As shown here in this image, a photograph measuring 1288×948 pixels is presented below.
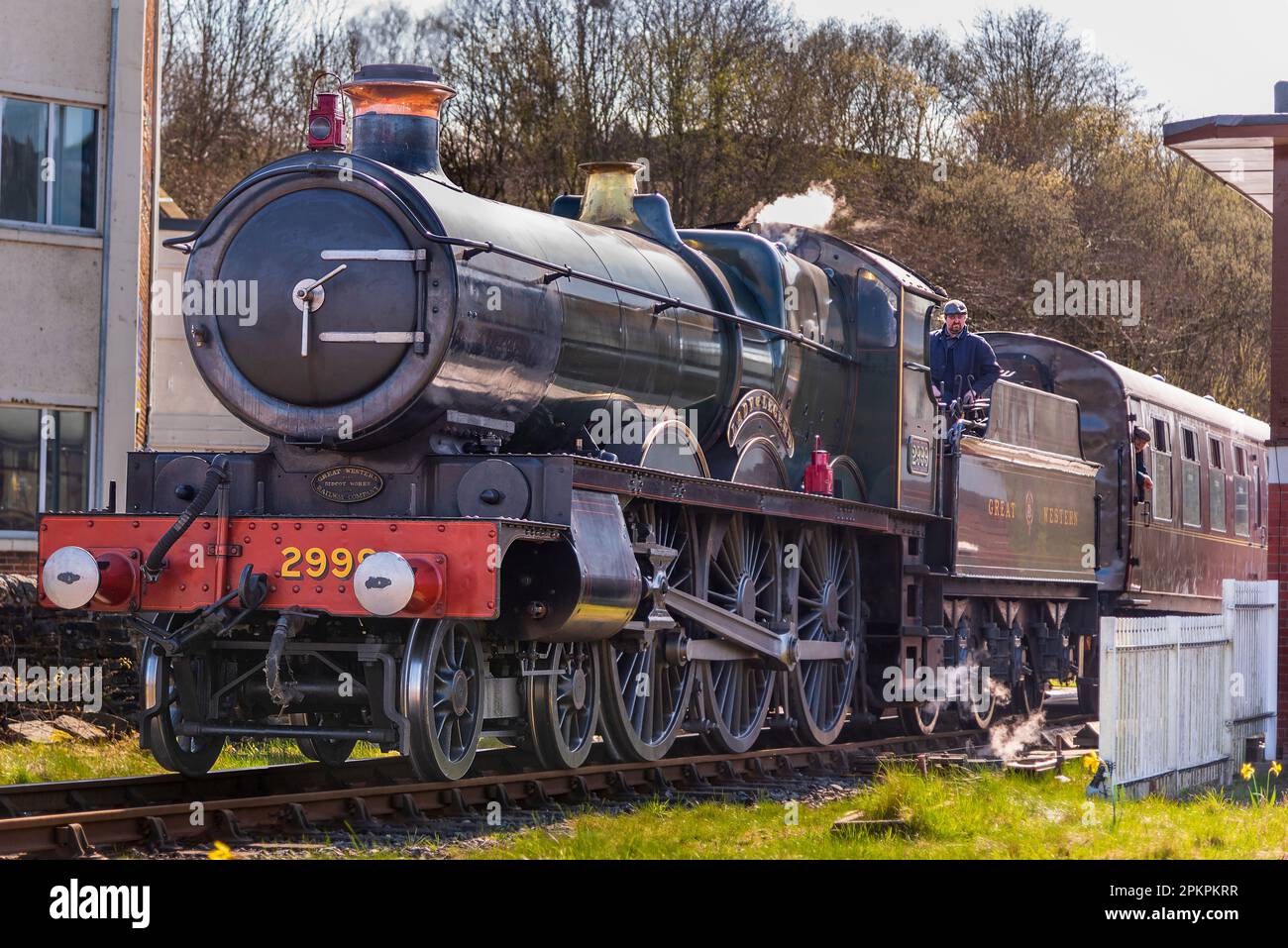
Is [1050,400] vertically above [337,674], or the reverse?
[1050,400]

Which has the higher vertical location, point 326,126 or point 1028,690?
point 326,126

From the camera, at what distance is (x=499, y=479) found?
8.51m

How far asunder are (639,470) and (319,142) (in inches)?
91.8

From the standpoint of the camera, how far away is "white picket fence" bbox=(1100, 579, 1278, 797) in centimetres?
953

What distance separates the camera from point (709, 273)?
35.7ft

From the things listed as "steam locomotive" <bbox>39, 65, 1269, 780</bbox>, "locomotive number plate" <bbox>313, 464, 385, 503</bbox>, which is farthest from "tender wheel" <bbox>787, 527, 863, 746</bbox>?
"locomotive number plate" <bbox>313, 464, 385, 503</bbox>

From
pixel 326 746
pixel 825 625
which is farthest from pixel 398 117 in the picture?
pixel 825 625

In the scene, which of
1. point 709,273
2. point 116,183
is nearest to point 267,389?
point 709,273

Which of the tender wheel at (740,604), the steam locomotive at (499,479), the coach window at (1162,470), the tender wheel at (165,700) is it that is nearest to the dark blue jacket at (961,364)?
the steam locomotive at (499,479)

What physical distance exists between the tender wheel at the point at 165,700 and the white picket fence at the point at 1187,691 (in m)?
4.64

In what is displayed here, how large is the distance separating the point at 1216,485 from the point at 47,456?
12414 mm

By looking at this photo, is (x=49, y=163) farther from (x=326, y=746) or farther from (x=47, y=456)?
(x=326, y=746)
